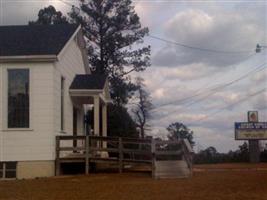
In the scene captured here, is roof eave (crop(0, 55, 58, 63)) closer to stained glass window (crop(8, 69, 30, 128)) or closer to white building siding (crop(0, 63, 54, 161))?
stained glass window (crop(8, 69, 30, 128))

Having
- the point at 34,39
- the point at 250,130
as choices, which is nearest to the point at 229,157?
the point at 250,130

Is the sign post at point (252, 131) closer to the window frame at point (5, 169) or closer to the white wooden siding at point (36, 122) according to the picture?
the white wooden siding at point (36, 122)

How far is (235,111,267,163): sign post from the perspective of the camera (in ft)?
138

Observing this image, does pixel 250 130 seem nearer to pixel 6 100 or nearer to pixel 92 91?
pixel 92 91

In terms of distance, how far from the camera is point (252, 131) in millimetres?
42531

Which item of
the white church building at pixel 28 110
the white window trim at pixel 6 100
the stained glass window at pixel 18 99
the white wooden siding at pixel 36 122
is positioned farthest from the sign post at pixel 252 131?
the stained glass window at pixel 18 99

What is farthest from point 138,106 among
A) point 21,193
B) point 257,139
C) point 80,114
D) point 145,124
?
point 21,193

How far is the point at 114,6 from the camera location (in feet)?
155

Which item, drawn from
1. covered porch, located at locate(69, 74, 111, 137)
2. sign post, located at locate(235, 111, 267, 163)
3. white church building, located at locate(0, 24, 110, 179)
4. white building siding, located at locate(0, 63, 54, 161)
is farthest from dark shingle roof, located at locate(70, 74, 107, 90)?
sign post, located at locate(235, 111, 267, 163)

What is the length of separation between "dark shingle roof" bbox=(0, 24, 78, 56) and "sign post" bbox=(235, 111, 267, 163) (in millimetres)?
17854

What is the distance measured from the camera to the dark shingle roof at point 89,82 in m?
28.0

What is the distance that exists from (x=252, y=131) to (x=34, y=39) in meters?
20.9

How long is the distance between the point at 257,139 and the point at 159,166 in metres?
19.6

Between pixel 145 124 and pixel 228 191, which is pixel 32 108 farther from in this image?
pixel 145 124
